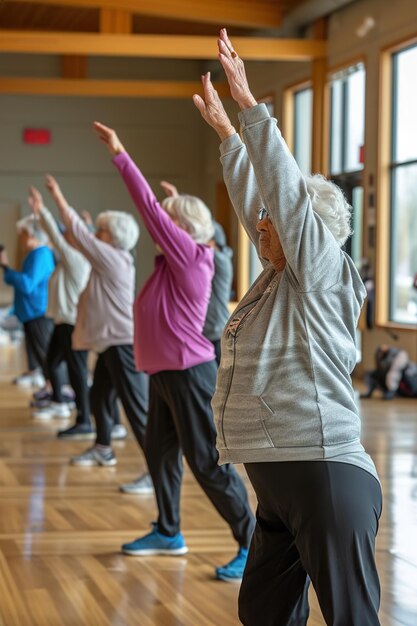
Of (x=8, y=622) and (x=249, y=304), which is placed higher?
(x=249, y=304)

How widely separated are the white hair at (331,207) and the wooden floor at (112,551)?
5.61ft

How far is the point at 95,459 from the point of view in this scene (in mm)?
6852

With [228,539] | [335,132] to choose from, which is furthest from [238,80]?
[335,132]

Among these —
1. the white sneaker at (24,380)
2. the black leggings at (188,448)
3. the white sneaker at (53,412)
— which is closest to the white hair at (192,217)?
the black leggings at (188,448)

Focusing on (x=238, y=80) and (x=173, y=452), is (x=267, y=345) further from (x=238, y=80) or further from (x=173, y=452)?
(x=173, y=452)

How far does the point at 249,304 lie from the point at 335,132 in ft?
39.5

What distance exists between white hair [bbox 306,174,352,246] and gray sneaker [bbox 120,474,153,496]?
362cm

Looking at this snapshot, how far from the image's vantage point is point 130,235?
611 cm

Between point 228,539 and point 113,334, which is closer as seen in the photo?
point 228,539

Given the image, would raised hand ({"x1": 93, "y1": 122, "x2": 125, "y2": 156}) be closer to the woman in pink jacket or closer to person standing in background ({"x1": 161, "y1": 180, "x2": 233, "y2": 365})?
the woman in pink jacket

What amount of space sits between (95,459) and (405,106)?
703 cm

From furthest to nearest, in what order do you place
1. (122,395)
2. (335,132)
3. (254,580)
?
(335,132) < (122,395) < (254,580)

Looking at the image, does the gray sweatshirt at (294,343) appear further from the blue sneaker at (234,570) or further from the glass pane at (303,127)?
the glass pane at (303,127)

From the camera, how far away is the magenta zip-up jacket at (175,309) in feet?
14.2
